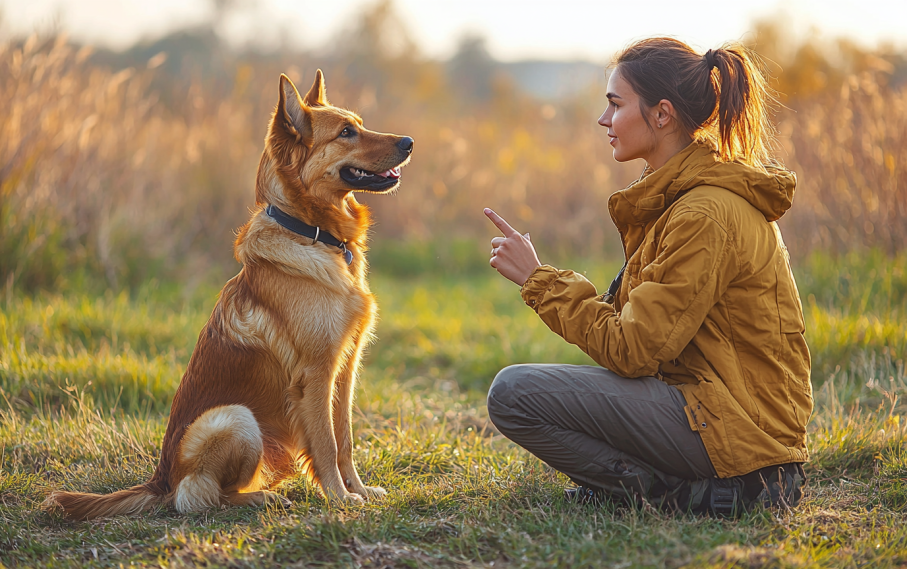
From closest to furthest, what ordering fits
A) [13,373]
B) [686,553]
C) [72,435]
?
[686,553] → [72,435] → [13,373]

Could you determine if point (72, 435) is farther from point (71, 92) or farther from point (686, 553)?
point (71, 92)

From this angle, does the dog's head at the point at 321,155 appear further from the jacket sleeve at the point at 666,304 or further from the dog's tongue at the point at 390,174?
the jacket sleeve at the point at 666,304

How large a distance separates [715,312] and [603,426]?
0.57m

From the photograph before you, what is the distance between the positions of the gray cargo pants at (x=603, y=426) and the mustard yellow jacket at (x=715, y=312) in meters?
0.07

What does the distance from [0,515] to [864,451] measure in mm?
3814

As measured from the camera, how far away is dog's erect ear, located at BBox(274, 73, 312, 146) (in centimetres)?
317

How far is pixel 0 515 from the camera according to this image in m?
2.87

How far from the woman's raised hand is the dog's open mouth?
90 cm

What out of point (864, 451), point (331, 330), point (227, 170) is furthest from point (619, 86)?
point (227, 170)

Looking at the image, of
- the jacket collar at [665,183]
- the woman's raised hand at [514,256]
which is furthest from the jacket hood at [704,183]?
the woman's raised hand at [514,256]

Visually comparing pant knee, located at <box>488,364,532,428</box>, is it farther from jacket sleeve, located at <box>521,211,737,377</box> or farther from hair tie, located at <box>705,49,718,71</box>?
hair tie, located at <box>705,49,718,71</box>

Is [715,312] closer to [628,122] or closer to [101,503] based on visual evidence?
[628,122]

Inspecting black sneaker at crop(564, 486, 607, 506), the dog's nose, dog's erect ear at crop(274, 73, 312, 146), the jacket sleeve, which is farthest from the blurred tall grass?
black sneaker at crop(564, 486, 607, 506)

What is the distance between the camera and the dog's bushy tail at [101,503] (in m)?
2.80
